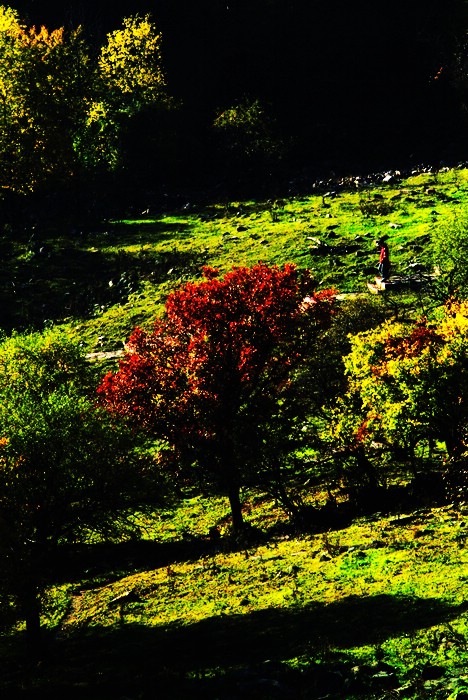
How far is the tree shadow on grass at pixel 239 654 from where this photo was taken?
16.0 m

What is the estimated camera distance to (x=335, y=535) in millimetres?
26422

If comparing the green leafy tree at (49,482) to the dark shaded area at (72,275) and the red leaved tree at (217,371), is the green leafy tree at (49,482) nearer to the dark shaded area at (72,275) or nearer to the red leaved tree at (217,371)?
the red leaved tree at (217,371)

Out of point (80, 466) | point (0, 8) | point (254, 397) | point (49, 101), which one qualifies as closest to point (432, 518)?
point (254, 397)

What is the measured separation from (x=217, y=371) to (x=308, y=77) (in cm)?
8454

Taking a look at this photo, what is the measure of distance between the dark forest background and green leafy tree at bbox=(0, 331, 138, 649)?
66.6m

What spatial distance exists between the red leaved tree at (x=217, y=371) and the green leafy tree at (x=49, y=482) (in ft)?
9.18

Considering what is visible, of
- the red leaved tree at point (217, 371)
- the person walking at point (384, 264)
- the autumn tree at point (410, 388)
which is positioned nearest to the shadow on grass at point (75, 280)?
the person walking at point (384, 264)

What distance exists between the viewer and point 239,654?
18.6 m

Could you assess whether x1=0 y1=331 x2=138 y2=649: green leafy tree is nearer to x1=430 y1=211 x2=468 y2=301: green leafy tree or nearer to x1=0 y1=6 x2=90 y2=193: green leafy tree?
x1=430 y1=211 x2=468 y2=301: green leafy tree

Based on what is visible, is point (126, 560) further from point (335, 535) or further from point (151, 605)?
point (335, 535)

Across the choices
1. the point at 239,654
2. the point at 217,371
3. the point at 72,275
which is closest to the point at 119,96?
the point at 72,275

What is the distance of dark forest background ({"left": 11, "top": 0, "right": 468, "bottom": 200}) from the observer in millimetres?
90125

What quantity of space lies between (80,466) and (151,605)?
5.56 metres

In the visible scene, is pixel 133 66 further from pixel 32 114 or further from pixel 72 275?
pixel 72 275
